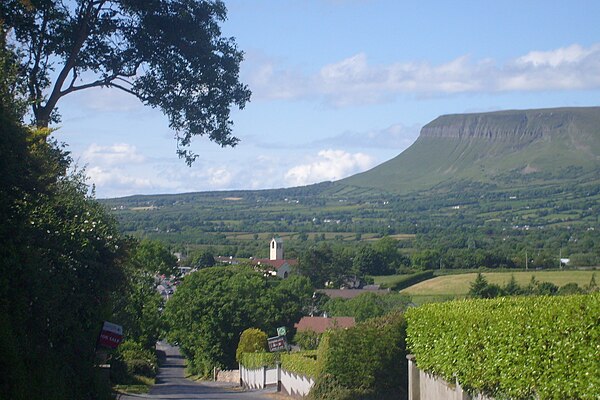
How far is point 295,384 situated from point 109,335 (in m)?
22.3

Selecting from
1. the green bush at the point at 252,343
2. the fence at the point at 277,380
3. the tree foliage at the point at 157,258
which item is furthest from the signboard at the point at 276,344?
the tree foliage at the point at 157,258

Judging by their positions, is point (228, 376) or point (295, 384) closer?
point (295, 384)

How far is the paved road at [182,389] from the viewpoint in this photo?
37.1 metres

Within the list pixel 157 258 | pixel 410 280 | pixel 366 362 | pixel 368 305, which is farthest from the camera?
pixel 410 280

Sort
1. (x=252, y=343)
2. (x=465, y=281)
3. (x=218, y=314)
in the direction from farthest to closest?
(x=465, y=281)
(x=218, y=314)
(x=252, y=343)

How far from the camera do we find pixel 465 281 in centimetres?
8919

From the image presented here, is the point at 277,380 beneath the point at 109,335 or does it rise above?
beneath

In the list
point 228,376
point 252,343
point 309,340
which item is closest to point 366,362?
point 309,340

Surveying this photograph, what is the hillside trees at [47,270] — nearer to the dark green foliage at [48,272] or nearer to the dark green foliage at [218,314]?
the dark green foliage at [48,272]

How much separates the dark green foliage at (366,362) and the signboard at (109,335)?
12.5 meters

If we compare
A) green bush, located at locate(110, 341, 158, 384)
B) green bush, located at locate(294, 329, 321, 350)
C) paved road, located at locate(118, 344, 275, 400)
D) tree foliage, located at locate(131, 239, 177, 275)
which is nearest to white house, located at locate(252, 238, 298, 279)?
paved road, located at locate(118, 344, 275, 400)

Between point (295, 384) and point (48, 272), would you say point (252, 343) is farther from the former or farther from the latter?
point (48, 272)

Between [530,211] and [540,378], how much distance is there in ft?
599

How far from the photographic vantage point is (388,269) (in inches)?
4875
